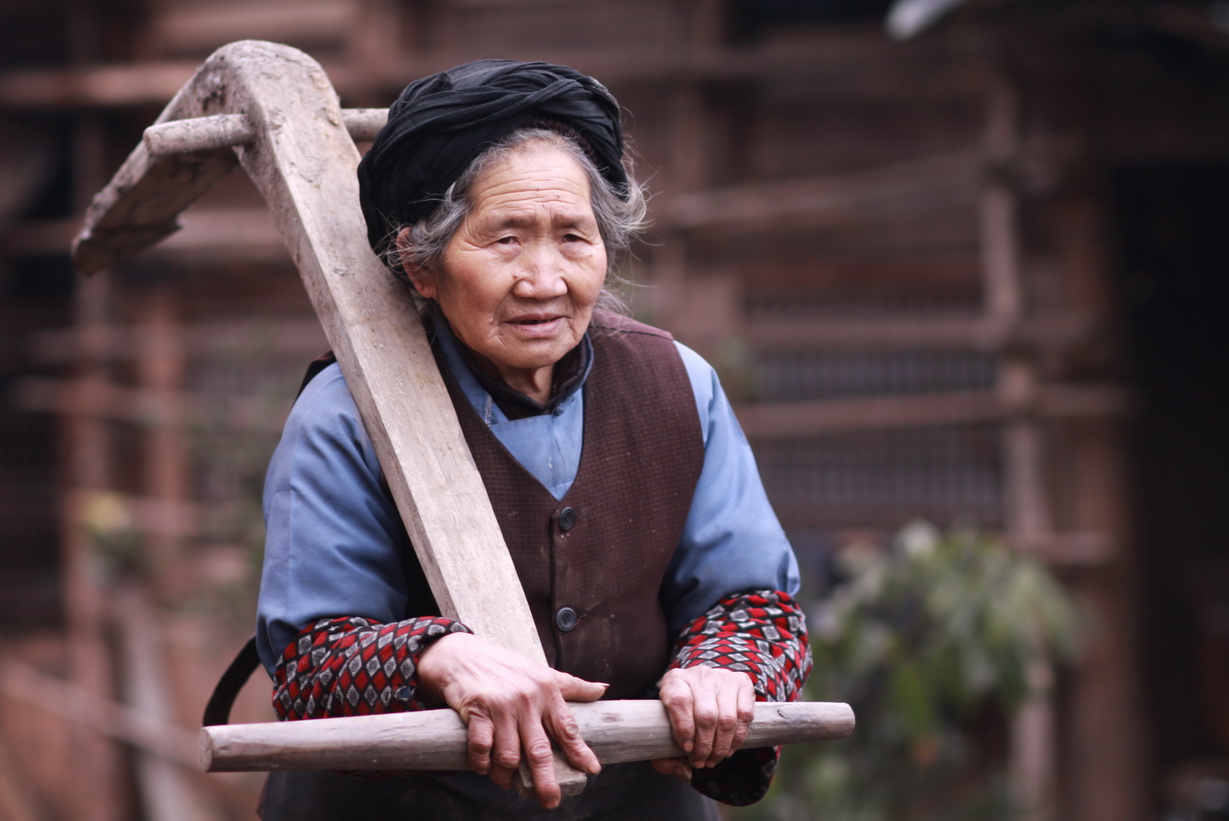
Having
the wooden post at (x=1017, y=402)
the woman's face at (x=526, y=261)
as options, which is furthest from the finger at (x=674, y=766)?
the wooden post at (x=1017, y=402)

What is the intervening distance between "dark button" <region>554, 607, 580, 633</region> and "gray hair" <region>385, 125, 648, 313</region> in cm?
44

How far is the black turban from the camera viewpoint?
5.02ft

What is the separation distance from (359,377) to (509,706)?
0.47 meters

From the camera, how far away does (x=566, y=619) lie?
1.61 metres

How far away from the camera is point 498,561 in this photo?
60.0 inches

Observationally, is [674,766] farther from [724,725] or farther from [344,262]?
[344,262]

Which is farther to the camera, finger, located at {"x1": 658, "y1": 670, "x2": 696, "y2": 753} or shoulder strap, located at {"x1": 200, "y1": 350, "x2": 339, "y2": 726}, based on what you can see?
shoulder strap, located at {"x1": 200, "y1": 350, "x2": 339, "y2": 726}

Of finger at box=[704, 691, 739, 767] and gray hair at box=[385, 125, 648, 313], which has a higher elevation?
gray hair at box=[385, 125, 648, 313]

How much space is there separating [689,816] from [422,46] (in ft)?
13.7

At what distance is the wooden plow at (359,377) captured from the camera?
4.34ft

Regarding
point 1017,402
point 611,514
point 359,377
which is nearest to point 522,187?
point 359,377

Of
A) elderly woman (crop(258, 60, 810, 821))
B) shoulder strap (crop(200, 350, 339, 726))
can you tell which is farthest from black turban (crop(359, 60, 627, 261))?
shoulder strap (crop(200, 350, 339, 726))

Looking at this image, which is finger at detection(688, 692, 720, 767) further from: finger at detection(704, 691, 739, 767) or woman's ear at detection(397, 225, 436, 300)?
woman's ear at detection(397, 225, 436, 300)

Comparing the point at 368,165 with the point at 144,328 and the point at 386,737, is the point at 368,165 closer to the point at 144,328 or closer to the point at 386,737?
the point at 386,737
